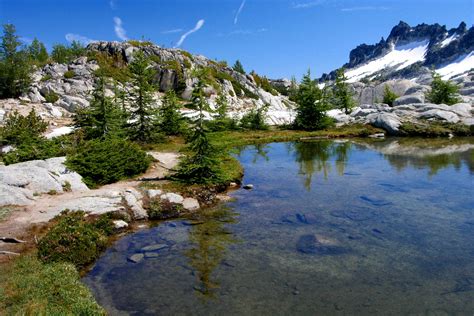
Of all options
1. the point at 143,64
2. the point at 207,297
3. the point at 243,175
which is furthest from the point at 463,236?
the point at 143,64

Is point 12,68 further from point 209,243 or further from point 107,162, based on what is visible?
point 209,243

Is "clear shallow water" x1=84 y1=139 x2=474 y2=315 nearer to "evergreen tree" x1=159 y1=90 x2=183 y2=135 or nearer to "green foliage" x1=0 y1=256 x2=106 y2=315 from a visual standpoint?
"green foliage" x1=0 y1=256 x2=106 y2=315

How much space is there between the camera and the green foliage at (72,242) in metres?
15.1

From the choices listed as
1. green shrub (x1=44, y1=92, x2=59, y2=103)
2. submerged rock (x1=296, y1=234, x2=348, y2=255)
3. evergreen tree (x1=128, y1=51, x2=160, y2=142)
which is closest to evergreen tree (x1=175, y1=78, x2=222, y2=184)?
submerged rock (x1=296, y1=234, x2=348, y2=255)

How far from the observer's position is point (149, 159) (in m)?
31.0

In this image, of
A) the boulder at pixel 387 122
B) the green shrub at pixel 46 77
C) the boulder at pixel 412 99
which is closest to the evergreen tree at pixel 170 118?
the boulder at pixel 387 122

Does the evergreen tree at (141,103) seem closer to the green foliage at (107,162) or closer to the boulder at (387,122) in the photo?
the green foliage at (107,162)

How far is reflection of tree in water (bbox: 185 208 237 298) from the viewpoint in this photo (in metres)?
13.9

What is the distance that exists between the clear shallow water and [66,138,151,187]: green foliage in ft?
26.3

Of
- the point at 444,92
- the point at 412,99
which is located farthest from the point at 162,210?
the point at 412,99

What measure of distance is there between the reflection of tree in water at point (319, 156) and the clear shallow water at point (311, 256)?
4351mm

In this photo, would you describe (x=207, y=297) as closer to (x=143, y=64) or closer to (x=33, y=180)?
(x=33, y=180)

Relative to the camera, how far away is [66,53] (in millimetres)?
107250

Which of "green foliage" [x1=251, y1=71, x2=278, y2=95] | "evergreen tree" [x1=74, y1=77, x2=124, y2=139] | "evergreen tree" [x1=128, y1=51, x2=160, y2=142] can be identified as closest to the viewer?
"evergreen tree" [x1=74, y1=77, x2=124, y2=139]
